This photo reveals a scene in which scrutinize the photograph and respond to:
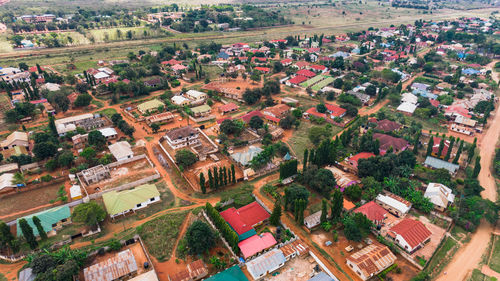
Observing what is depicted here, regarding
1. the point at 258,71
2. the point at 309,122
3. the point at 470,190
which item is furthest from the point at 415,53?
the point at 470,190

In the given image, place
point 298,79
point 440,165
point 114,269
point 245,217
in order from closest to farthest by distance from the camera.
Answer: point 114,269, point 245,217, point 440,165, point 298,79

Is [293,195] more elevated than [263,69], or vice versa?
[263,69]

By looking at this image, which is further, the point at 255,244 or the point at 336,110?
the point at 336,110

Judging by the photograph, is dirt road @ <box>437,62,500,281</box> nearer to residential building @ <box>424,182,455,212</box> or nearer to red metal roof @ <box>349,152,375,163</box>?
residential building @ <box>424,182,455,212</box>

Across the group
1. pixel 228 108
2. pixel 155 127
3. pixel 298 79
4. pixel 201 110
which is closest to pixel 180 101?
pixel 201 110

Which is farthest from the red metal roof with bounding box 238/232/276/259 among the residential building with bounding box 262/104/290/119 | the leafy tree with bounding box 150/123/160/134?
the residential building with bounding box 262/104/290/119

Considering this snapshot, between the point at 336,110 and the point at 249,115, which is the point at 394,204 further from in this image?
the point at 249,115

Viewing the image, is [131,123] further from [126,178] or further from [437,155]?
[437,155]
